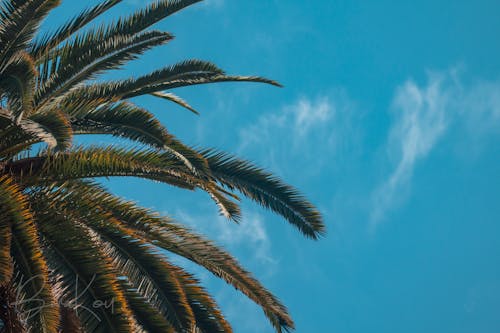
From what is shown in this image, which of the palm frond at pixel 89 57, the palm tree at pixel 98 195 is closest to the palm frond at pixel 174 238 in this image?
the palm tree at pixel 98 195

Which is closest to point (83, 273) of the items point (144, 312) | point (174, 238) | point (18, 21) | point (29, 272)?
point (29, 272)

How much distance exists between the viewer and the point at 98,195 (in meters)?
11.2

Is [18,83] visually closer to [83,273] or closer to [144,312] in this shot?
[83,273]

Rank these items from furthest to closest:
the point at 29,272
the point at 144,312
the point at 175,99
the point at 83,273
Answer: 1. the point at 175,99
2. the point at 144,312
3. the point at 83,273
4. the point at 29,272

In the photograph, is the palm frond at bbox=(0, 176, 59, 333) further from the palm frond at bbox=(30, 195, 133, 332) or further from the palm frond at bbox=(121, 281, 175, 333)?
the palm frond at bbox=(121, 281, 175, 333)

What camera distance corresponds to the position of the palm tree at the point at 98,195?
9.80 metres

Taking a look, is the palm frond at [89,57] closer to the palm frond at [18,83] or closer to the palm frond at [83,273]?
the palm frond at [18,83]

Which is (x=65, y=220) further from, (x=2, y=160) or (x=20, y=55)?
(x=20, y=55)

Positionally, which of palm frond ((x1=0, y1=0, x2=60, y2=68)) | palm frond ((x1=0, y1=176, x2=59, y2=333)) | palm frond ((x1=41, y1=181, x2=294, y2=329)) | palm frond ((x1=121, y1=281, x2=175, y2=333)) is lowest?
palm frond ((x1=0, y1=176, x2=59, y2=333))

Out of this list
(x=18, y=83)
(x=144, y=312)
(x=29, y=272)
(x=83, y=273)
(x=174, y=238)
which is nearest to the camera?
(x=29, y=272)

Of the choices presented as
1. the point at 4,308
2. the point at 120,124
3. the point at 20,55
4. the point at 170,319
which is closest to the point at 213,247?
the point at 170,319

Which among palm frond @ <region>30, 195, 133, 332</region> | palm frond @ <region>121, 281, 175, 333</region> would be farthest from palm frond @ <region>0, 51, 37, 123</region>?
palm frond @ <region>121, 281, 175, 333</region>

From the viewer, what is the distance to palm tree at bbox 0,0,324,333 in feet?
32.1

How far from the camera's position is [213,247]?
467 inches
